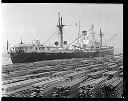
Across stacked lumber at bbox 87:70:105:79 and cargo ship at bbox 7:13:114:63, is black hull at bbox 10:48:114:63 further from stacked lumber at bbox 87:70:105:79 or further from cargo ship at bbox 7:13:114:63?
stacked lumber at bbox 87:70:105:79

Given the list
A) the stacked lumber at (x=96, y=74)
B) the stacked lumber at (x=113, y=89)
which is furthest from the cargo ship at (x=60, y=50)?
the stacked lumber at (x=113, y=89)

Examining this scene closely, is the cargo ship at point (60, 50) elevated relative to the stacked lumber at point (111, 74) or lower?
elevated

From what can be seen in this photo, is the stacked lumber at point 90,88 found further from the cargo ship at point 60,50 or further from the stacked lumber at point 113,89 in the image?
the cargo ship at point 60,50

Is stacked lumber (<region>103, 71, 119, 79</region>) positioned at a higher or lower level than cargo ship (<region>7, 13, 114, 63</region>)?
lower

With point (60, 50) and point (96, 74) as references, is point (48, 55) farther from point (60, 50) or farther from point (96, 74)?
point (96, 74)

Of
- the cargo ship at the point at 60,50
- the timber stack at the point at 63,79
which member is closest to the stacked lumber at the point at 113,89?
the timber stack at the point at 63,79

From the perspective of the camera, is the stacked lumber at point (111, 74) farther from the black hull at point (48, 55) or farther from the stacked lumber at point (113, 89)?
the black hull at point (48, 55)

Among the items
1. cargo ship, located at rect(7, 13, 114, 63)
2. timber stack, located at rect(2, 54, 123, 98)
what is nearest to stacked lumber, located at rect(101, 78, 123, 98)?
timber stack, located at rect(2, 54, 123, 98)

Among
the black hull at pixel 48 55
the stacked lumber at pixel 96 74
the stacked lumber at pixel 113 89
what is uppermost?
the black hull at pixel 48 55

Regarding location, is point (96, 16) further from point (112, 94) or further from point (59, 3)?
point (112, 94)

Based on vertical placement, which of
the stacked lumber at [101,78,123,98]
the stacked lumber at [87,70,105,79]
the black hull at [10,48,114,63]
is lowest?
the stacked lumber at [101,78,123,98]
